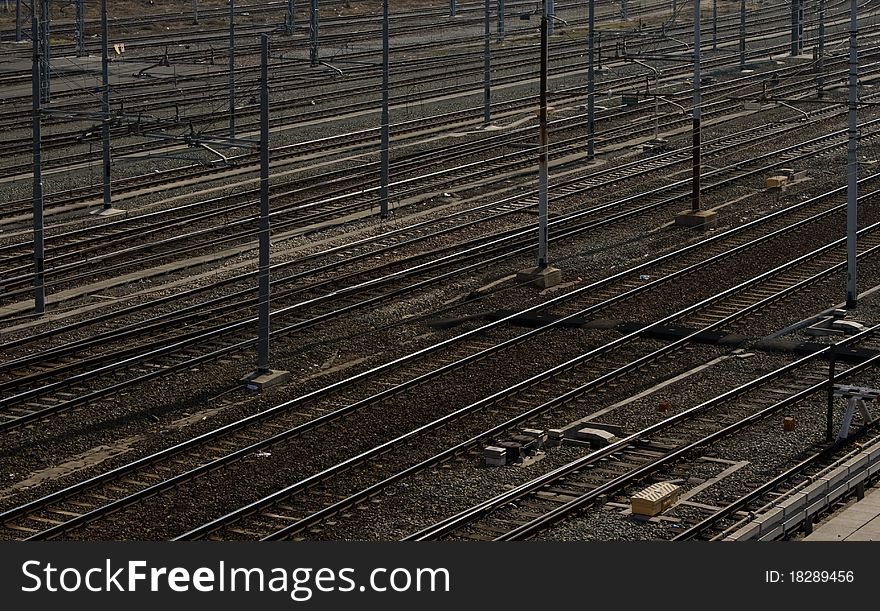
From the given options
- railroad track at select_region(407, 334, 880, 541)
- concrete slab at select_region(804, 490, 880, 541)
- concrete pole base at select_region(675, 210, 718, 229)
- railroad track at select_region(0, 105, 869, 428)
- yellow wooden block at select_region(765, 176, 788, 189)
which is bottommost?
railroad track at select_region(407, 334, 880, 541)

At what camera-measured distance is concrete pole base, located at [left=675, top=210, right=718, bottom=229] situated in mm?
43000

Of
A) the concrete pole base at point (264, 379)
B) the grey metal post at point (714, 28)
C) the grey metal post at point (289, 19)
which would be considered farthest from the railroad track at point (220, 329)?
the grey metal post at point (289, 19)

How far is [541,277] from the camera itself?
36875 mm

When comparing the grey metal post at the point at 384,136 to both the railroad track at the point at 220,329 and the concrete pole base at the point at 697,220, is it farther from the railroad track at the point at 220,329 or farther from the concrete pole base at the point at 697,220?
the concrete pole base at the point at 697,220

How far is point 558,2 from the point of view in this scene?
101000 mm

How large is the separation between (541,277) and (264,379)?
9.01 meters

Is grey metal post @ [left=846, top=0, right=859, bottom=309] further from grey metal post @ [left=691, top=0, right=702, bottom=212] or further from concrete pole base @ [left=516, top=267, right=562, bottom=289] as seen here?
grey metal post @ [left=691, top=0, right=702, bottom=212]

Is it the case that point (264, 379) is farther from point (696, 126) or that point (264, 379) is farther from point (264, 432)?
point (696, 126)

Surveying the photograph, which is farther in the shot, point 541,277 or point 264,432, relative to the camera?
point 541,277

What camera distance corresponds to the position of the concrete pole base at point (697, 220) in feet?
141

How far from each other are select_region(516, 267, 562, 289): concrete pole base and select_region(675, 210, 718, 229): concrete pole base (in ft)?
22.7

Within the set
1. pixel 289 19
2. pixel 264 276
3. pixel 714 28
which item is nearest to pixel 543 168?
pixel 264 276

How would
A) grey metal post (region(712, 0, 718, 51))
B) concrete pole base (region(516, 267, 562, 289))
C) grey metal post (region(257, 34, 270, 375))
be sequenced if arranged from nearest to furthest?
grey metal post (region(257, 34, 270, 375)) < concrete pole base (region(516, 267, 562, 289)) < grey metal post (region(712, 0, 718, 51))

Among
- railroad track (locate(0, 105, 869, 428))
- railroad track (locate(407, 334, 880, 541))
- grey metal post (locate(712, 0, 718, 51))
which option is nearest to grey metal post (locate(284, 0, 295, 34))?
grey metal post (locate(712, 0, 718, 51))
